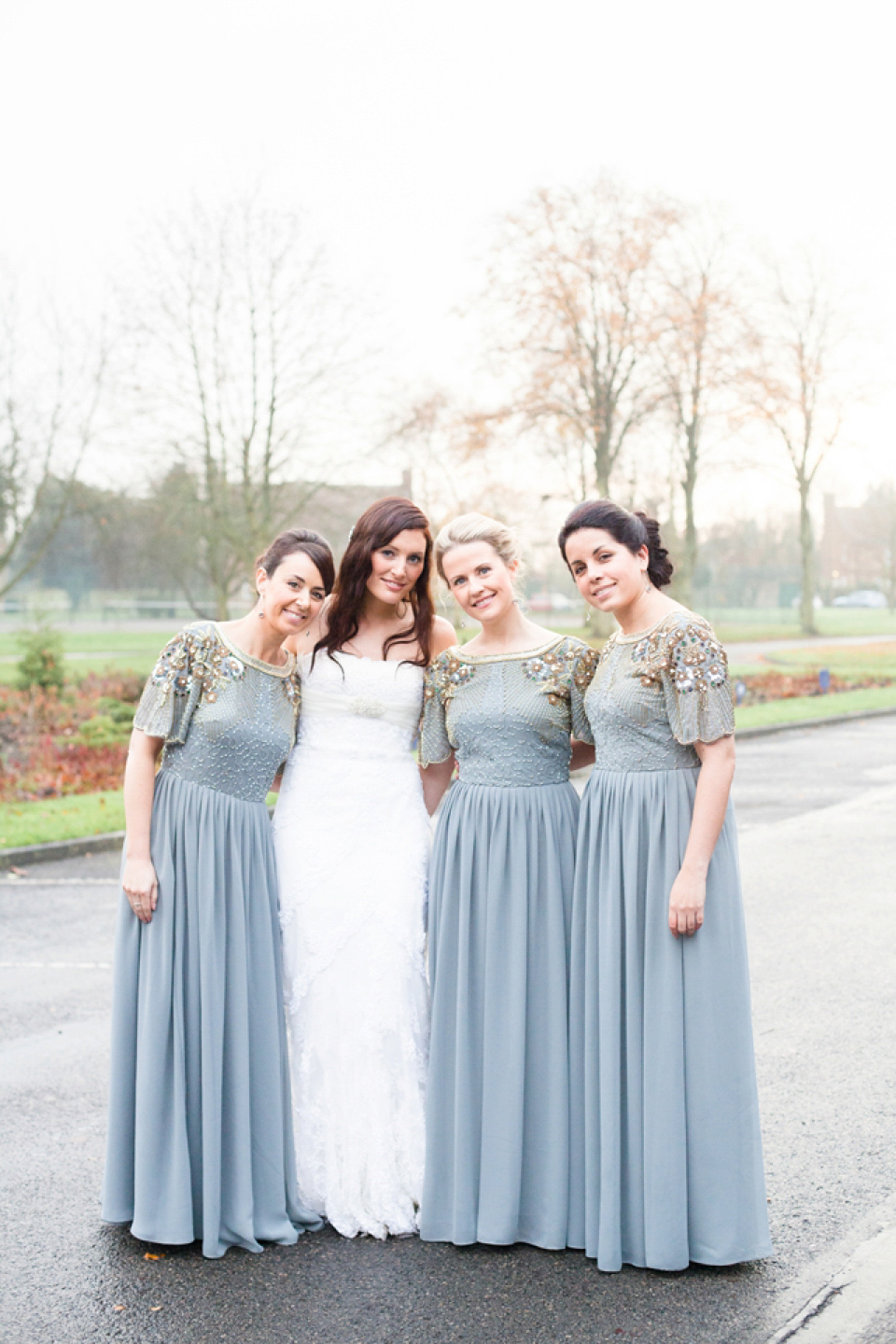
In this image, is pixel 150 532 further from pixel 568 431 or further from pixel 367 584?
pixel 367 584

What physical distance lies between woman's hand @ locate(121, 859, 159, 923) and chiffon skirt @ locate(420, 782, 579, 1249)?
902 millimetres

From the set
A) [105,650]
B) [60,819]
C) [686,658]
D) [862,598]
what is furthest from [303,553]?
[862,598]

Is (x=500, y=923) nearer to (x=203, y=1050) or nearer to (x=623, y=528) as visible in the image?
(x=203, y=1050)

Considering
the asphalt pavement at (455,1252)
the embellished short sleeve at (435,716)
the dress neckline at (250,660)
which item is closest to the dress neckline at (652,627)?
the embellished short sleeve at (435,716)

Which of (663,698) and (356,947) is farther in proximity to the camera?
(356,947)

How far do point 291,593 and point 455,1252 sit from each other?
2.11 meters

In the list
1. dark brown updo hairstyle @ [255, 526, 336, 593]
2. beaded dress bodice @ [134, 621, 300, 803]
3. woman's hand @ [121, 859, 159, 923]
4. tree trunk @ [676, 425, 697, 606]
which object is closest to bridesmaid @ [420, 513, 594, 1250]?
dark brown updo hairstyle @ [255, 526, 336, 593]

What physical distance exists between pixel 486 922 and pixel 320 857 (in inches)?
23.5

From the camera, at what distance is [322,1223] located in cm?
388

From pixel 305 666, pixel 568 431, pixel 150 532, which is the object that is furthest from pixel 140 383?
pixel 305 666

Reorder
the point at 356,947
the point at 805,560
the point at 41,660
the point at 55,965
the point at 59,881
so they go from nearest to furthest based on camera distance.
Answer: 1. the point at 356,947
2. the point at 55,965
3. the point at 59,881
4. the point at 41,660
5. the point at 805,560

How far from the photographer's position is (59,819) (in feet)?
37.7

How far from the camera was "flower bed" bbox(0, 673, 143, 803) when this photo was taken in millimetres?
14133

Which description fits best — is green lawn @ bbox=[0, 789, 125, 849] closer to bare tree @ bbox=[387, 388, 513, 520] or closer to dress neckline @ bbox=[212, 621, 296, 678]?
dress neckline @ bbox=[212, 621, 296, 678]
